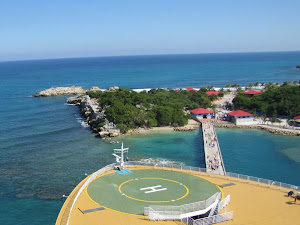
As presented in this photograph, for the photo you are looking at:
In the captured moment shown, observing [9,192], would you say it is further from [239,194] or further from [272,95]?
[272,95]

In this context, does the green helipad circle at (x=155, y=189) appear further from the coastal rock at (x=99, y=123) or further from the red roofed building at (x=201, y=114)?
the red roofed building at (x=201, y=114)

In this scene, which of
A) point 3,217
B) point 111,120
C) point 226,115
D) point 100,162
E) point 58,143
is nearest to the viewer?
point 3,217

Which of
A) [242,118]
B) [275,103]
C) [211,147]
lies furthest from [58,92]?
[211,147]

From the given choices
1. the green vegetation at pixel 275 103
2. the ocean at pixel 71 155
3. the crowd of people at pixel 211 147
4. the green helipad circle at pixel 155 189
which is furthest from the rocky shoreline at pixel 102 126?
the green helipad circle at pixel 155 189

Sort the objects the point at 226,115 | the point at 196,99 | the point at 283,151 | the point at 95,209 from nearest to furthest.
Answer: the point at 95,209
the point at 283,151
the point at 226,115
the point at 196,99

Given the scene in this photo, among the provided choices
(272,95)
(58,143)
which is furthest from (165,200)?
(272,95)

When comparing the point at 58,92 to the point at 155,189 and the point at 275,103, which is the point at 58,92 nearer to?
the point at 275,103
